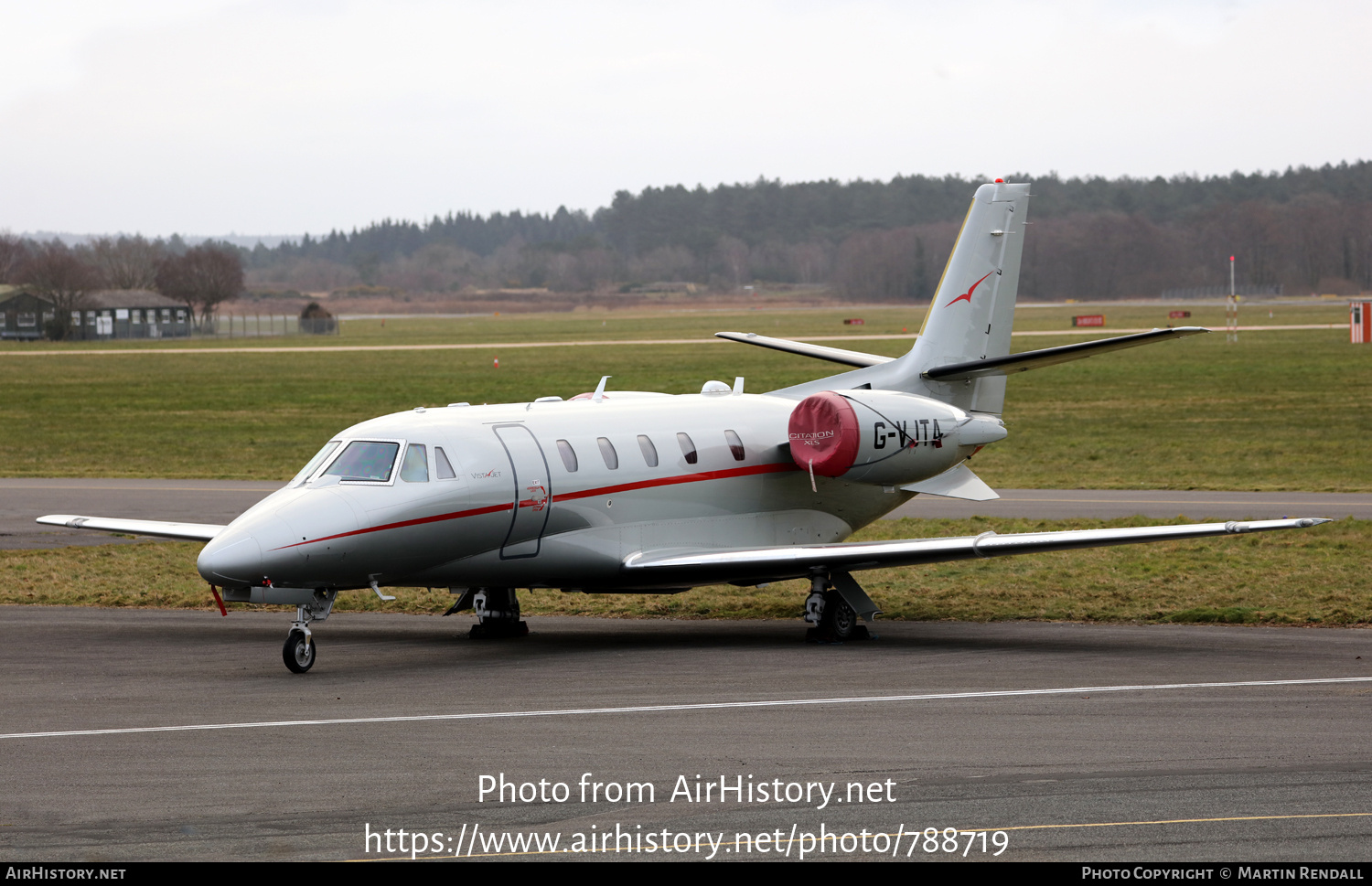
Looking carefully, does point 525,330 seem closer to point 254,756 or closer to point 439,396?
point 439,396

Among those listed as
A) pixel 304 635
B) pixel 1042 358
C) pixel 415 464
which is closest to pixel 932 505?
pixel 1042 358

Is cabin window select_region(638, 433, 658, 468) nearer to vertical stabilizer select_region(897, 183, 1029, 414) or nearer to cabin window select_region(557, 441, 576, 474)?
cabin window select_region(557, 441, 576, 474)

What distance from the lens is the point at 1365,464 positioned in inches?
1556

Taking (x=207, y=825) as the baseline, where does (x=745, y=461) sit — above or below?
above

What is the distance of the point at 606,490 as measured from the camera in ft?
65.9

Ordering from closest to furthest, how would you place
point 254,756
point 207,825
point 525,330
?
point 207,825, point 254,756, point 525,330

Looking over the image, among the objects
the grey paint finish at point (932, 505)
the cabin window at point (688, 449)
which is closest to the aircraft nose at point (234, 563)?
the cabin window at point (688, 449)

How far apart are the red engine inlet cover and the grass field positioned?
16291 millimetres

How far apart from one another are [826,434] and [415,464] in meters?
6.25

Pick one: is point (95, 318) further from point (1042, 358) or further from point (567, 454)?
point (1042, 358)

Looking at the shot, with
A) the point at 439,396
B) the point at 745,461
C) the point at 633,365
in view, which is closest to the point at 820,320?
the point at 633,365

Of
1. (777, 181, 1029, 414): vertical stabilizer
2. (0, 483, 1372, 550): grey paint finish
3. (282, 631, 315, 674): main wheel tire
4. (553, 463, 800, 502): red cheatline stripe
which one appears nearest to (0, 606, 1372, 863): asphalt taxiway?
(282, 631, 315, 674): main wheel tire

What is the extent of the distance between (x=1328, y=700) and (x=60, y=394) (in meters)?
66.6
